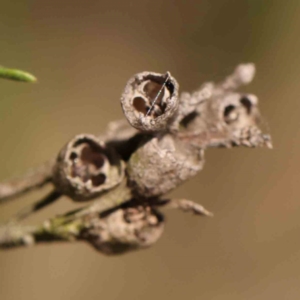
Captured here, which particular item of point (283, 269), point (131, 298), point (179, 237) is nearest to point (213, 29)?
point (179, 237)

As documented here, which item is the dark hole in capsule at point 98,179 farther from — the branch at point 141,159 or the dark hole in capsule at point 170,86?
the dark hole in capsule at point 170,86

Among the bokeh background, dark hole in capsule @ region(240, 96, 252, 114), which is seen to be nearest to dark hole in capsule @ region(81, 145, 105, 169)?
dark hole in capsule @ region(240, 96, 252, 114)

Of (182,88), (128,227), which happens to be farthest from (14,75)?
(182,88)

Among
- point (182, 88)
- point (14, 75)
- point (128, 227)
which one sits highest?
point (182, 88)

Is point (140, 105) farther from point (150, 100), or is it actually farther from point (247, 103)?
point (247, 103)

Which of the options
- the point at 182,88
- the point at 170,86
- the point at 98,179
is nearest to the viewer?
the point at 170,86

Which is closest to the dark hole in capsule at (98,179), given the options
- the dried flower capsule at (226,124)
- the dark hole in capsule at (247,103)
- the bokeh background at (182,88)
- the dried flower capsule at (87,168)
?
the dried flower capsule at (87,168)
